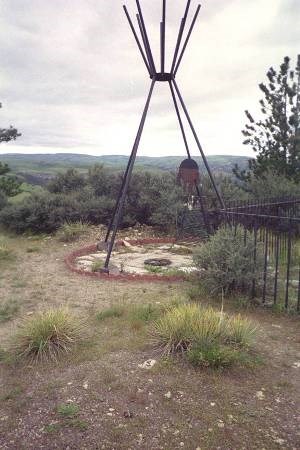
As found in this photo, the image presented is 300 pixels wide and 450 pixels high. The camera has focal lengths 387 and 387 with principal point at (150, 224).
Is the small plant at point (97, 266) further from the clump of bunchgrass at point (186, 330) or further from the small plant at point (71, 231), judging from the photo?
the clump of bunchgrass at point (186, 330)

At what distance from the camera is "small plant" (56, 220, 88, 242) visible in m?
8.80

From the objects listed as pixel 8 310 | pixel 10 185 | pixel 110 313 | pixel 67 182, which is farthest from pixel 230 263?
pixel 10 185

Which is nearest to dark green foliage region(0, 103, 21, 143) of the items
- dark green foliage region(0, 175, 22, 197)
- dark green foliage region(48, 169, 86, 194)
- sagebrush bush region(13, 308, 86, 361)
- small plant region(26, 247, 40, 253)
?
dark green foliage region(0, 175, 22, 197)

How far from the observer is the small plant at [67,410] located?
2.50 metres

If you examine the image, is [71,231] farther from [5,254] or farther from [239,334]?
[239,334]

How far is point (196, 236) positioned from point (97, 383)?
19.0 ft

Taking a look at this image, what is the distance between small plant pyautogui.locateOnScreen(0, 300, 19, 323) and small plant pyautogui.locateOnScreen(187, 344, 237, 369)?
7.29ft

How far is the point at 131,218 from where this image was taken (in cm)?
995

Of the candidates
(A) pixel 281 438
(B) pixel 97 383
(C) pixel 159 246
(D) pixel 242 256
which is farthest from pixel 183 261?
(A) pixel 281 438

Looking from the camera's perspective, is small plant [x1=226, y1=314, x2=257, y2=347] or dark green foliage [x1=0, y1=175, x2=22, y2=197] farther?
dark green foliage [x1=0, y1=175, x2=22, y2=197]

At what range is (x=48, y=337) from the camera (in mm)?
3412

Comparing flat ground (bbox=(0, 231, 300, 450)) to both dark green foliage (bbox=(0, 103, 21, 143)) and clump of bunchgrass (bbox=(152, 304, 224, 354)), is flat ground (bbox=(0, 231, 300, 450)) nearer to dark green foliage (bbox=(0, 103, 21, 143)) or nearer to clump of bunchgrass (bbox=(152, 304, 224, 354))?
clump of bunchgrass (bbox=(152, 304, 224, 354))

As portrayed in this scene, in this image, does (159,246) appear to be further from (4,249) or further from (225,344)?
(225,344)

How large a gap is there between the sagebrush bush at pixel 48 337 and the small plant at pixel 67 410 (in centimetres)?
73
